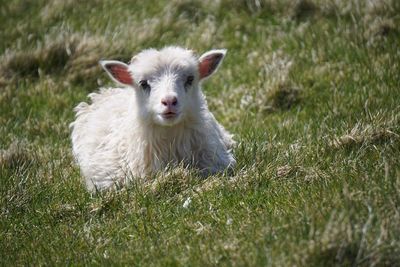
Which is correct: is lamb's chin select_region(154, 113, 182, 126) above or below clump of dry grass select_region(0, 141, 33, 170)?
above

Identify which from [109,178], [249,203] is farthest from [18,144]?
[249,203]

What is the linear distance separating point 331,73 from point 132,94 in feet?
7.60

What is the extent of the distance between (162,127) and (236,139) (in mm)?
1128

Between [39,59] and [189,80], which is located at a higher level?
[189,80]

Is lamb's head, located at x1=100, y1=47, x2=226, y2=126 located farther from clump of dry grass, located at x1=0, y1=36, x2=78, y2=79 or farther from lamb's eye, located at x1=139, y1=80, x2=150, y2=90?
clump of dry grass, located at x1=0, y1=36, x2=78, y2=79

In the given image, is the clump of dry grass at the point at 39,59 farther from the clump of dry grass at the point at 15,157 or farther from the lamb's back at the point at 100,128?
the clump of dry grass at the point at 15,157

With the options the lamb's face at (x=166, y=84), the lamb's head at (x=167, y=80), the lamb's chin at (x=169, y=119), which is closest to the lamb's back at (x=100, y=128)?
the lamb's head at (x=167, y=80)

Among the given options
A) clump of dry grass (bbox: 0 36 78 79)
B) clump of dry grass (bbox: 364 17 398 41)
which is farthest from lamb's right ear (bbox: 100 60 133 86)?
clump of dry grass (bbox: 364 17 398 41)

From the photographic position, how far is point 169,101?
631cm

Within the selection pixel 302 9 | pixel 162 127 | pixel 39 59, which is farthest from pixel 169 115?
pixel 302 9

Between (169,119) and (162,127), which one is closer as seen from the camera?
(169,119)

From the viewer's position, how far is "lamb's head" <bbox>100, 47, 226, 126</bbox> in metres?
6.42

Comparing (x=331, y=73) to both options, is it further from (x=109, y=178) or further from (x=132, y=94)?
(x=109, y=178)

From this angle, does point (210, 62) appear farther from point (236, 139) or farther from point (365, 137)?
point (365, 137)
